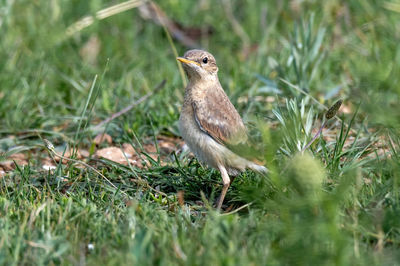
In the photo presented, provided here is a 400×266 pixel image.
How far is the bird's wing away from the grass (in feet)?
1.15

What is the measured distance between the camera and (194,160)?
534 centimetres

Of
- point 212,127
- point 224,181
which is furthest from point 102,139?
point 224,181

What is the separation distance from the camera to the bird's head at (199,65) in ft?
16.8

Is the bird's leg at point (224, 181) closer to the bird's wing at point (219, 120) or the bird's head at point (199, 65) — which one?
the bird's wing at point (219, 120)

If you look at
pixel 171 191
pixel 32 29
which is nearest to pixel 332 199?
pixel 171 191

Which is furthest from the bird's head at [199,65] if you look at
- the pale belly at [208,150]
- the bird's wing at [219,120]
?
the pale belly at [208,150]

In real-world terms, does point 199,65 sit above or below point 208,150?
above

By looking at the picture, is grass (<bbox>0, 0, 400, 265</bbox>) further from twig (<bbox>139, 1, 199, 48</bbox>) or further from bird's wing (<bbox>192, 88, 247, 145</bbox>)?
bird's wing (<bbox>192, 88, 247, 145</bbox>)

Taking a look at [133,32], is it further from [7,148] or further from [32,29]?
[7,148]

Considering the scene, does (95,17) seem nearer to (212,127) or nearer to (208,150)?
(212,127)

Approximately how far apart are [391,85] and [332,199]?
939 millimetres

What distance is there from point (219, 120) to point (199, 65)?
1.97 ft

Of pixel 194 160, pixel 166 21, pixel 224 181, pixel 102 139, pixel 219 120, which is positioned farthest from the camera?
pixel 166 21

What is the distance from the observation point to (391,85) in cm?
363
